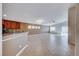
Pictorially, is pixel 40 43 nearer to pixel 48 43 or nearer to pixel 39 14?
pixel 48 43

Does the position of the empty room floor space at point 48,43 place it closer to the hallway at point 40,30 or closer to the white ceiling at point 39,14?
the hallway at point 40,30

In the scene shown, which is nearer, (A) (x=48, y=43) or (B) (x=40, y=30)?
(A) (x=48, y=43)

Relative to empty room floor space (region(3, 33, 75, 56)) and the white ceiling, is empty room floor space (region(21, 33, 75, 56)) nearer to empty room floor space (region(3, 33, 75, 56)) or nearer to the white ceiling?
empty room floor space (region(3, 33, 75, 56))

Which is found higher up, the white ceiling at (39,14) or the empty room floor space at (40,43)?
the white ceiling at (39,14)

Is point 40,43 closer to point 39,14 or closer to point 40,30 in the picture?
point 40,30

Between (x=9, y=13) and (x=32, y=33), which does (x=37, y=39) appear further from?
(x=9, y=13)

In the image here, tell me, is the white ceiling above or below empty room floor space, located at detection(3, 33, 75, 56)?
above

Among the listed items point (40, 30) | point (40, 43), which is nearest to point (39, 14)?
point (40, 30)

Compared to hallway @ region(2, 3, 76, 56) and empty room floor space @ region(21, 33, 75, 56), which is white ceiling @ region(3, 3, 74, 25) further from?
empty room floor space @ region(21, 33, 75, 56)

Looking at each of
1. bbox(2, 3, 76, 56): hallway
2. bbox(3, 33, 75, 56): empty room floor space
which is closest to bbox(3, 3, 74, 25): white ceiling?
bbox(2, 3, 76, 56): hallway

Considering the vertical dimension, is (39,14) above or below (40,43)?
above

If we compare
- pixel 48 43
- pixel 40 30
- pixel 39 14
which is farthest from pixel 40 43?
pixel 39 14

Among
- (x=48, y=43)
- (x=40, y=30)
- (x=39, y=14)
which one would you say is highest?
(x=39, y=14)

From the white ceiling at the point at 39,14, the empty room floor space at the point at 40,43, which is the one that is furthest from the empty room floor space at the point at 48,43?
the white ceiling at the point at 39,14
